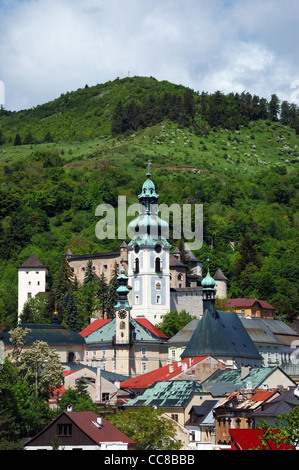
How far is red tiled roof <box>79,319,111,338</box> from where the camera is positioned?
371 ft

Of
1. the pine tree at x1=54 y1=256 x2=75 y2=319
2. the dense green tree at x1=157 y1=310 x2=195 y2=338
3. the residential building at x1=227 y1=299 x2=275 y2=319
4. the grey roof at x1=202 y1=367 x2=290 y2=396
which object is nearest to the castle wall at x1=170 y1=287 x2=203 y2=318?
the dense green tree at x1=157 y1=310 x2=195 y2=338

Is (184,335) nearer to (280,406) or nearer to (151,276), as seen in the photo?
(151,276)

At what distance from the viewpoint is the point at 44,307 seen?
123688 millimetres

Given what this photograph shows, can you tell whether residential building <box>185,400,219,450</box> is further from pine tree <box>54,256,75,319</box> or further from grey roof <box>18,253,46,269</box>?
grey roof <box>18,253,46,269</box>

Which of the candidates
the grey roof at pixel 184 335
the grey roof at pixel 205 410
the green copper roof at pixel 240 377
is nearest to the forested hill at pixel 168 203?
the grey roof at pixel 184 335

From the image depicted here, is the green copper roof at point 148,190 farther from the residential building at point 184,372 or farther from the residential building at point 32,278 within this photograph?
the residential building at point 184,372

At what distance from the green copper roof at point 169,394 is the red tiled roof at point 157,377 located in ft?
12.9

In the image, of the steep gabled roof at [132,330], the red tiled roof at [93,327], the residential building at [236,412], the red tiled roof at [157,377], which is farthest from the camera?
the red tiled roof at [93,327]

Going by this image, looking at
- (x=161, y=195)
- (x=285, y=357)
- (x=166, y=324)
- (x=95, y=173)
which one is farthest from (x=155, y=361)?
(x=95, y=173)

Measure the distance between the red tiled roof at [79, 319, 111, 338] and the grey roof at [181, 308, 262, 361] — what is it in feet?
49.6

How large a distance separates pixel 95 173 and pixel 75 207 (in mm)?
10476

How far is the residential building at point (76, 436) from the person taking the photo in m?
58.7

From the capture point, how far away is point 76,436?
59.7 m

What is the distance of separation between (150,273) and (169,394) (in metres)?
38.4
